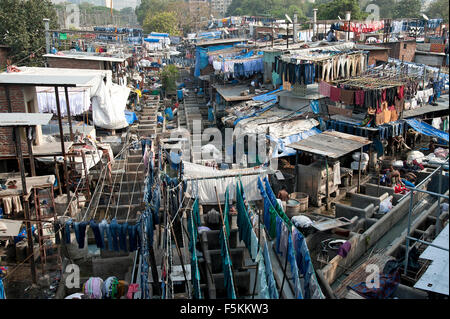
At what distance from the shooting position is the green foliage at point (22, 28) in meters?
32.5

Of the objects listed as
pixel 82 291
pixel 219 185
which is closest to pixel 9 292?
pixel 82 291

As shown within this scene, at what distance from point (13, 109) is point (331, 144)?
11804 mm

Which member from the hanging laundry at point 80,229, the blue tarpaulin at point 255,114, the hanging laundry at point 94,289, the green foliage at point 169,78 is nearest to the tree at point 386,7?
the green foliage at point 169,78

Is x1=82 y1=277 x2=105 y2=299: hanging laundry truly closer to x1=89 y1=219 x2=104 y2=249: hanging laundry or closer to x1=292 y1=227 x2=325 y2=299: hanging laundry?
x1=89 y1=219 x2=104 y2=249: hanging laundry

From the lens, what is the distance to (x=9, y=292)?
12.0 m

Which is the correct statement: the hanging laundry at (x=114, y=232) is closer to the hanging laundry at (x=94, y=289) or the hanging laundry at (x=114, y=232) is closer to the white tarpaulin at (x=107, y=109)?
the hanging laundry at (x=94, y=289)

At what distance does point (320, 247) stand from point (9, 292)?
884 cm

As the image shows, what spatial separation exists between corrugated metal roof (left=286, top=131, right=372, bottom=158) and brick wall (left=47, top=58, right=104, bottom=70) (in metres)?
Result: 15.0

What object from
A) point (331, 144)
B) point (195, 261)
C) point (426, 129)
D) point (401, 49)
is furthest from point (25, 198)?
point (401, 49)

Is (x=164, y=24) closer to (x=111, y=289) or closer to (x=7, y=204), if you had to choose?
(x=7, y=204)

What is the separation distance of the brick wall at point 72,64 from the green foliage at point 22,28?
7713 mm

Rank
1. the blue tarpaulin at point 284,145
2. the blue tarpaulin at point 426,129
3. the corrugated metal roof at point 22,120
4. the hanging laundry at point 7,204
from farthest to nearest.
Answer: the blue tarpaulin at point 426,129 → the blue tarpaulin at point 284,145 → the hanging laundry at point 7,204 → the corrugated metal roof at point 22,120

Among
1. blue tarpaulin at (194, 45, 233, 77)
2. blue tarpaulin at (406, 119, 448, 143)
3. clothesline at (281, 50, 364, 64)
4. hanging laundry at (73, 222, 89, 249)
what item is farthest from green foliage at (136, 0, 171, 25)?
hanging laundry at (73, 222, 89, 249)
